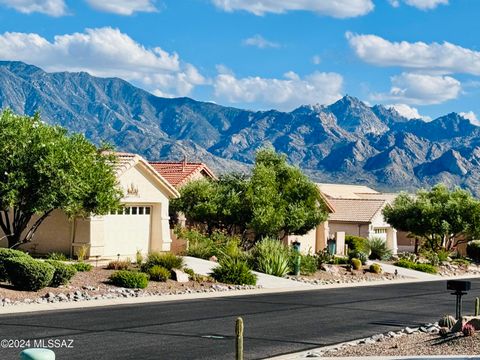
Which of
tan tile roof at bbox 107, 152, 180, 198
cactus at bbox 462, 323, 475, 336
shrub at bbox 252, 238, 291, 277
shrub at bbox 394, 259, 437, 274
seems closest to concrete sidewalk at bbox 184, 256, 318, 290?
shrub at bbox 252, 238, 291, 277

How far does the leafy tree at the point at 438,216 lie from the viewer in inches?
2218

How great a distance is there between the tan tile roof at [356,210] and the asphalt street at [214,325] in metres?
31.3

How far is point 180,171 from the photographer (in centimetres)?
4872

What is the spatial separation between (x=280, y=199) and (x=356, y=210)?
1929cm

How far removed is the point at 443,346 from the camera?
16.3 metres

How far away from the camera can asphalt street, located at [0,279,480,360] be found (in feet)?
54.3

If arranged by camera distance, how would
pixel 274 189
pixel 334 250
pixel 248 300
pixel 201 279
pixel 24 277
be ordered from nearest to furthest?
pixel 24 277, pixel 248 300, pixel 201 279, pixel 274 189, pixel 334 250

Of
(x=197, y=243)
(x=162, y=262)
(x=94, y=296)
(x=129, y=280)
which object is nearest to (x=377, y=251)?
(x=197, y=243)

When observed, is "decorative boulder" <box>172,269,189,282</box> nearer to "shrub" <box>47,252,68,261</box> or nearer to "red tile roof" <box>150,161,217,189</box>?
"shrub" <box>47,252,68,261</box>

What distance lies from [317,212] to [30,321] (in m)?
29.0

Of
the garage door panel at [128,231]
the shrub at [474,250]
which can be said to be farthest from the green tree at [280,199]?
the shrub at [474,250]

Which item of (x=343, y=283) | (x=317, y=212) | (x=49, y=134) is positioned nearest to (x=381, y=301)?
(x=343, y=283)

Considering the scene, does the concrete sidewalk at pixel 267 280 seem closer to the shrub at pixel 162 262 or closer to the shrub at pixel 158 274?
the shrub at pixel 162 262

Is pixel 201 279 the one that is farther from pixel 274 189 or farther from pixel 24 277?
pixel 274 189
